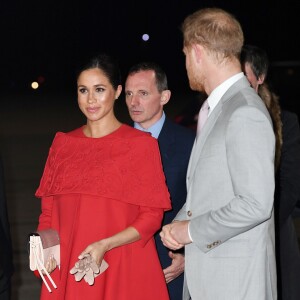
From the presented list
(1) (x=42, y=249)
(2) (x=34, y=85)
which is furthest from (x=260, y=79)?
(2) (x=34, y=85)

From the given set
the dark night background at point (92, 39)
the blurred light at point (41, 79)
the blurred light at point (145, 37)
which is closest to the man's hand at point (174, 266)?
the dark night background at point (92, 39)

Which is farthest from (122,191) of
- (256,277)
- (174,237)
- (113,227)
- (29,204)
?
(29,204)

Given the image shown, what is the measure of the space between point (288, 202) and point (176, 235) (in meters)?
1.62

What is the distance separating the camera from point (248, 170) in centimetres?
311

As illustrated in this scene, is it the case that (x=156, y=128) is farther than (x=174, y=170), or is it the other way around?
(x=156, y=128)

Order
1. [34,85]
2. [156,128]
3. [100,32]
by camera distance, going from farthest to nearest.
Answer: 1. [100,32]
2. [34,85]
3. [156,128]

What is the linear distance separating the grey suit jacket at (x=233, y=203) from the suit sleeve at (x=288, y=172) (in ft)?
4.86

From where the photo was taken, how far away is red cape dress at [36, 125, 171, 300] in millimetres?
3861

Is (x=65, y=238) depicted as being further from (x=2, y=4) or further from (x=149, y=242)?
(x=2, y=4)

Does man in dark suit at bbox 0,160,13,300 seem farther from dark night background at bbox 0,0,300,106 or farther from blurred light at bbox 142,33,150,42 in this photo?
blurred light at bbox 142,33,150,42

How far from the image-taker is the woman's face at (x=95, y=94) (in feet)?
12.9

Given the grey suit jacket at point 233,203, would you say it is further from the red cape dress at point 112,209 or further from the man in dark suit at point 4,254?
the man in dark suit at point 4,254

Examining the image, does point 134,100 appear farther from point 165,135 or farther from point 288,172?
point 288,172

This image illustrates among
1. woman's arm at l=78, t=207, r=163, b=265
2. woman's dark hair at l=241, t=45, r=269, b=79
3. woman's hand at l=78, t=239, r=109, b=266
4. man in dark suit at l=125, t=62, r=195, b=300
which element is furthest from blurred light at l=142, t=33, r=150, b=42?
woman's hand at l=78, t=239, r=109, b=266
